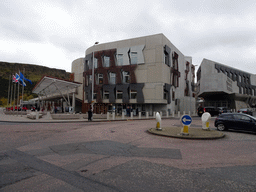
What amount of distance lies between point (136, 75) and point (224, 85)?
27.7 metres

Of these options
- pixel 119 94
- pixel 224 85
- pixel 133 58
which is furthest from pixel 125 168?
pixel 224 85

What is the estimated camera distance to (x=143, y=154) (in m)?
6.34

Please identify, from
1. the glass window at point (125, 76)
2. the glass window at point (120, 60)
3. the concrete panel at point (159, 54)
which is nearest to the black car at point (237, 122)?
the concrete panel at point (159, 54)

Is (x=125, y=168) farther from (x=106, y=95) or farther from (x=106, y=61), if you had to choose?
(x=106, y=61)

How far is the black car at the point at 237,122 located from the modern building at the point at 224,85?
129 feet

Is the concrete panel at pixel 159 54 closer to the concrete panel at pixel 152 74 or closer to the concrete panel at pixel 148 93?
the concrete panel at pixel 152 74

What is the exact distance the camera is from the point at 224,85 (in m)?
47.6

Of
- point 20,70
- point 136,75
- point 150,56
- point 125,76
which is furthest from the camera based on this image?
point 20,70

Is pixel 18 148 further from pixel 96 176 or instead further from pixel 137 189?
pixel 137 189

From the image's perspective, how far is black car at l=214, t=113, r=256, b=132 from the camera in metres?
11.5

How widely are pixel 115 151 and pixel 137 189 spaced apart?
10.6ft

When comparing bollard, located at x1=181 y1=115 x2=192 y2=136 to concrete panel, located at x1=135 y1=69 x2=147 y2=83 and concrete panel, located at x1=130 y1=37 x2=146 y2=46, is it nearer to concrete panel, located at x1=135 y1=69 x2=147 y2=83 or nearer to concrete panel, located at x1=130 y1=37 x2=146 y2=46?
concrete panel, located at x1=135 y1=69 x2=147 y2=83

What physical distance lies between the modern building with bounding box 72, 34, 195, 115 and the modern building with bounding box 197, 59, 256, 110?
14307 millimetres

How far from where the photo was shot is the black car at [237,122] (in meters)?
11.5
